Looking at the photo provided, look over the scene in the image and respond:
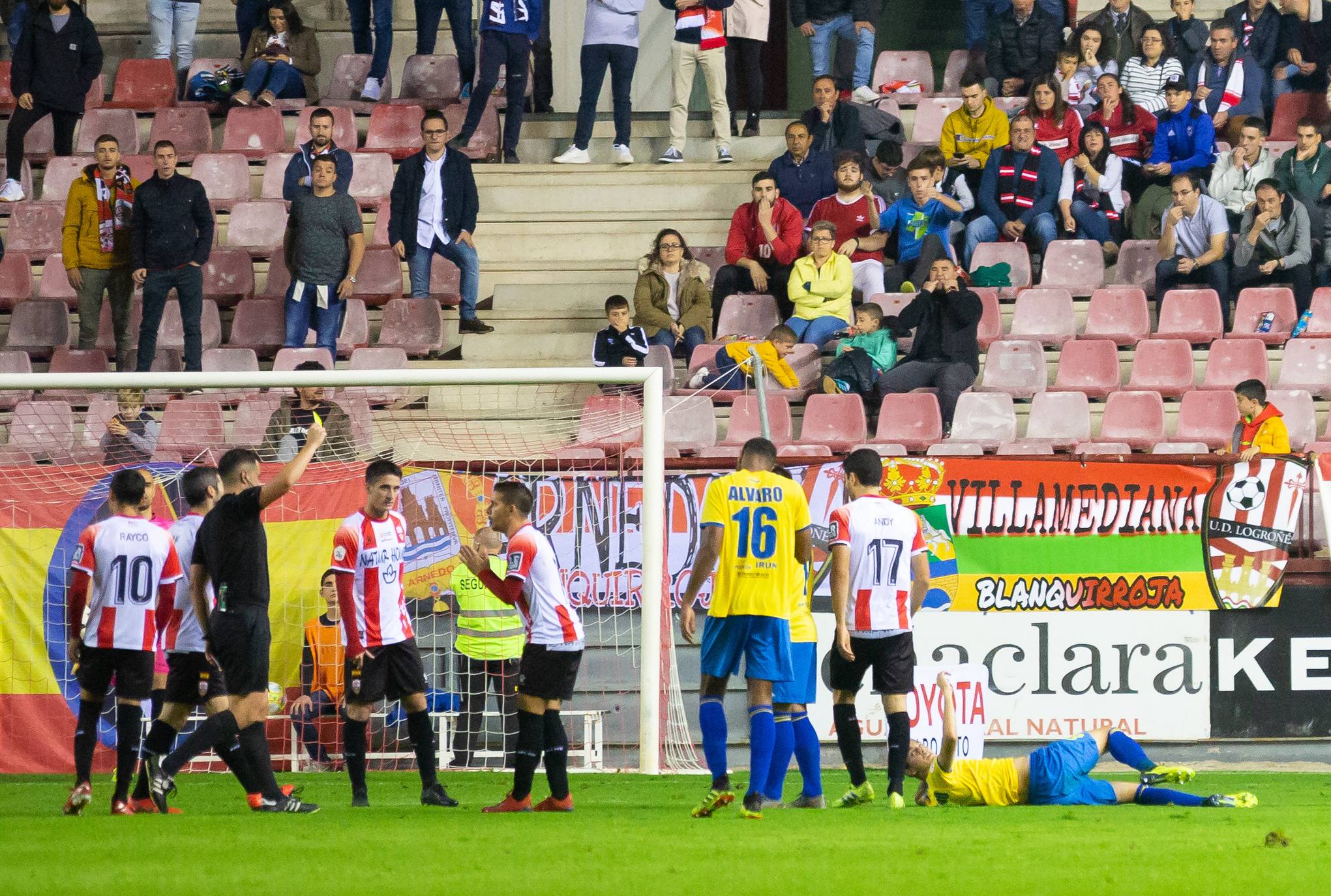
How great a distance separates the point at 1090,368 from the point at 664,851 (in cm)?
844

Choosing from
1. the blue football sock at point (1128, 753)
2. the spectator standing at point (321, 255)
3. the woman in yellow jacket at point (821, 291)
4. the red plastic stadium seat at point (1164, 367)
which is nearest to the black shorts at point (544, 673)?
the blue football sock at point (1128, 753)

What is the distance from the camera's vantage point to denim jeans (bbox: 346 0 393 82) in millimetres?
15875

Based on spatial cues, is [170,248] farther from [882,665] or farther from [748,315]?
[882,665]

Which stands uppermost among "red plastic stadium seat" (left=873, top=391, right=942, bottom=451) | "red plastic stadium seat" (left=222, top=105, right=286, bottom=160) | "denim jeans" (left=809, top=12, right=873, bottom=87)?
"denim jeans" (left=809, top=12, right=873, bottom=87)

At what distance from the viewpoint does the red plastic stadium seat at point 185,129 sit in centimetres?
1614

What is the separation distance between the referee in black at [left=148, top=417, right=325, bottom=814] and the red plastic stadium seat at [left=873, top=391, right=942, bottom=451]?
231 inches

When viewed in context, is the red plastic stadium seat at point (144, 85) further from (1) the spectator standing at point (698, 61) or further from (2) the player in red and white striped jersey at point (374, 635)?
(2) the player in red and white striped jersey at point (374, 635)

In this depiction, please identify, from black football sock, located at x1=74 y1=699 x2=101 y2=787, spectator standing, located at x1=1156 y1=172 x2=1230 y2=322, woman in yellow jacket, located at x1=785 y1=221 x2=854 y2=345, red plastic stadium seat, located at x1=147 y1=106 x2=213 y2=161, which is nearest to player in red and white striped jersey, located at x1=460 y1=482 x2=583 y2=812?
black football sock, located at x1=74 y1=699 x2=101 y2=787

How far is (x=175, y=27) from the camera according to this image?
54.7 ft

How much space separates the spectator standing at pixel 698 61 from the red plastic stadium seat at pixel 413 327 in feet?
9.74

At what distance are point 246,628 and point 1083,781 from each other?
4.17m

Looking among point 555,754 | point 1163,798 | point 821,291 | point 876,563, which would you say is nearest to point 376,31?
point 821,291

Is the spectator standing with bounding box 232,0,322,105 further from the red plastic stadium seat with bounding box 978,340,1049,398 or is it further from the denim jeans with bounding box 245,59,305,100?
the red plastic stadium seat with bounding box 978,340,1049,398

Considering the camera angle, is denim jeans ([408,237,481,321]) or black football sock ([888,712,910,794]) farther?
denim jeans ([408,237,481,321])
